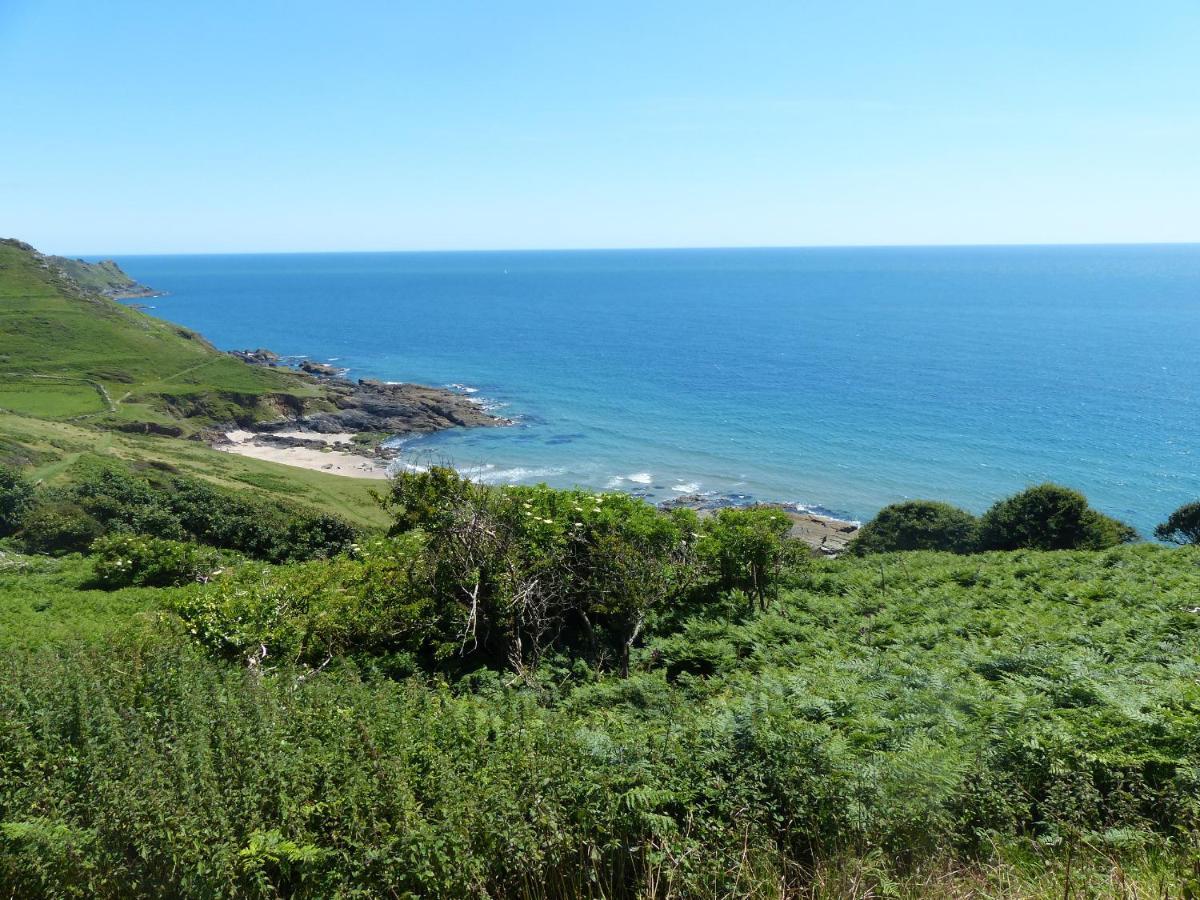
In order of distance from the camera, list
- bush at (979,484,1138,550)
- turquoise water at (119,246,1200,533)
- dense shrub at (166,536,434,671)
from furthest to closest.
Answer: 1. turquoise water at (119,246,1200,533)
2. bush at (979,484,1138,550)
3. dense shrub at (166,536,434,671)

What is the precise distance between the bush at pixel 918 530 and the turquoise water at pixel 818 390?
1099 cm

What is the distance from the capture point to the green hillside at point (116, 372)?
6366 centimetres

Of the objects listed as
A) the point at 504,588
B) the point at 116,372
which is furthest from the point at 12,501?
the point at 116,372

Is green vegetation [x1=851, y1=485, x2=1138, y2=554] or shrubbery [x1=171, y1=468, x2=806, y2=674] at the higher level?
shrubbery [x1=171, y1=468, x2=806, y2=674]

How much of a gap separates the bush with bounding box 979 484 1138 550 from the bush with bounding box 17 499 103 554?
1391 inches

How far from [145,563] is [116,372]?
Result: 69232 millimetres

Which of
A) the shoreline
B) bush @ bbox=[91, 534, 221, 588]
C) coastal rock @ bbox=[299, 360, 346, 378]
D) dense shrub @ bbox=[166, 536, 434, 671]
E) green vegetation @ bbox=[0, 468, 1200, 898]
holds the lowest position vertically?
the shoreline

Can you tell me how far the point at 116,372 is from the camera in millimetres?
74688

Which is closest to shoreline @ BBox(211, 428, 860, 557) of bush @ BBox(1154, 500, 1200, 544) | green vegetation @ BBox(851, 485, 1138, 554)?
green vegetation @ BBox(851, 485, 1138, 554)

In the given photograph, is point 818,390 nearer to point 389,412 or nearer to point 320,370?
point 389,412

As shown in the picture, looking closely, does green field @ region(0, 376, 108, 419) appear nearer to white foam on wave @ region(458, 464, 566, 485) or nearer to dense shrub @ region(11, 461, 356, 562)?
dense shrub @ region(11, 461, 356, 562)

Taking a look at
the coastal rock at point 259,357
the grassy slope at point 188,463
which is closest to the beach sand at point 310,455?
the grassy slope at point 188,463

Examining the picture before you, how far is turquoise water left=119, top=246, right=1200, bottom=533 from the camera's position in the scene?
53594 millimetres

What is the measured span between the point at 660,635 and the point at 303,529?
66.2 feet
